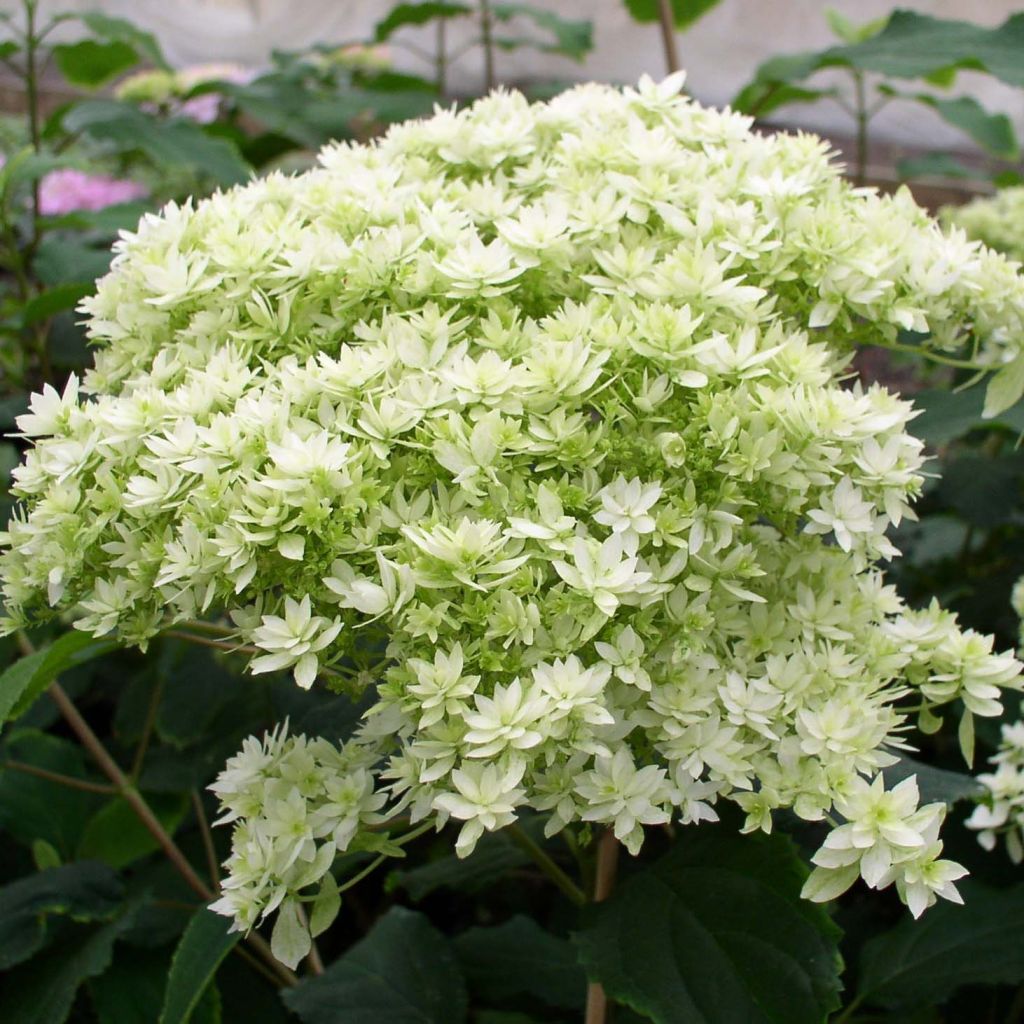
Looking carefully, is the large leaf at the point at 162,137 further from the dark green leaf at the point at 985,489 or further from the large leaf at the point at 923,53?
the dark green leaf at the point at 985,489

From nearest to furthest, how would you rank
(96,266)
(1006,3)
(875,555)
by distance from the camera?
(875,555), (96,266), (1006,3)

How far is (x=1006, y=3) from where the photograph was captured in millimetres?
2982

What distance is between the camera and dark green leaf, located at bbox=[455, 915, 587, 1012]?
1.03 m

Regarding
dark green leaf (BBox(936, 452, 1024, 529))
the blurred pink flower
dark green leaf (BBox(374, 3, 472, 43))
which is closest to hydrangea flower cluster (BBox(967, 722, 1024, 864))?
dark green leaf (BBox(936, 452, 1024, 529))

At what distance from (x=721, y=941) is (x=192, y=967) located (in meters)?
0.40

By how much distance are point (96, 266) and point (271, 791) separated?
0.94 meters

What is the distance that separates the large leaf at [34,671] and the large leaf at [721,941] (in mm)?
381

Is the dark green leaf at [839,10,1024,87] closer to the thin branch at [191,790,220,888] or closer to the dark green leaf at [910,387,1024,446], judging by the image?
the dark green leaf at [910,387,1024,446]

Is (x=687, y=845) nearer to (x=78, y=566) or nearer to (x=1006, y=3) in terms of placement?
(x=78, y=566)

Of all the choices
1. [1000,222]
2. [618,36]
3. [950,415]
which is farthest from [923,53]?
[618,36]

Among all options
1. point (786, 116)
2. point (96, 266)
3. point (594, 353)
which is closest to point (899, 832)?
point (594, 353)

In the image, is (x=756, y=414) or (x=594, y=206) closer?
(x=756, y=414)

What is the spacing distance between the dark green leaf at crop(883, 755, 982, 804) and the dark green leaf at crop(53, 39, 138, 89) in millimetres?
1547

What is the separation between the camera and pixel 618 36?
2887 millimetres
